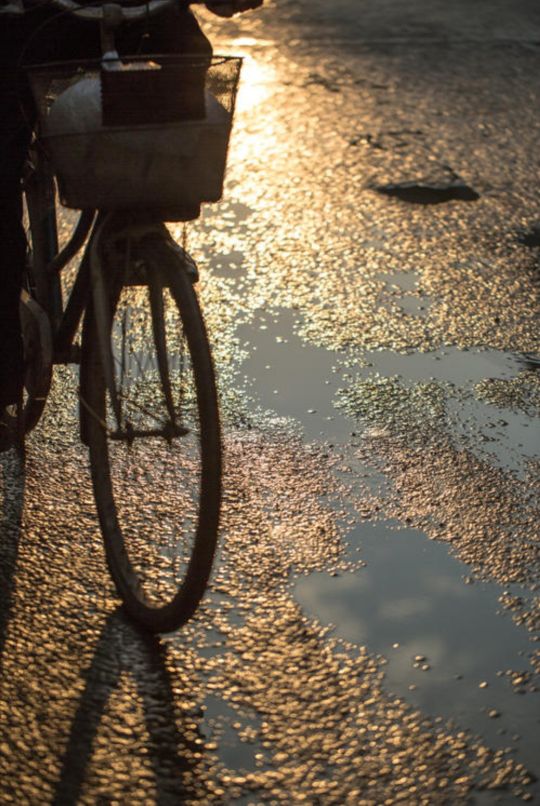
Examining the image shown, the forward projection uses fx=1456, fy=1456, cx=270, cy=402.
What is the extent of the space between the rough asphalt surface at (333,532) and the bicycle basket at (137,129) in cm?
104

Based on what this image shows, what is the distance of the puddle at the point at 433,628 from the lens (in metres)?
3.14

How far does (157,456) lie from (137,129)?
1504mm

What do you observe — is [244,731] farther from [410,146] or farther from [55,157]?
[410,146]

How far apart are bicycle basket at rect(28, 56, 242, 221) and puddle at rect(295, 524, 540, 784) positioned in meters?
1.09

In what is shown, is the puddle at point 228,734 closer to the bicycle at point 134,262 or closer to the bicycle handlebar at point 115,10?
the bicycle at point 134,262

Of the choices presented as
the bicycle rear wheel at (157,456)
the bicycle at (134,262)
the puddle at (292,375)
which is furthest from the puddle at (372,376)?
the bicycle at (134,262)

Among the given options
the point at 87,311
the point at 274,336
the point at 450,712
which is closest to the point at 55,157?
the point at 87,311

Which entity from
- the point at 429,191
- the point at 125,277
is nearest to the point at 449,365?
the point at 429,191

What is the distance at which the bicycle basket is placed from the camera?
289cm

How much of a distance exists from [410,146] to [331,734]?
4512 mm

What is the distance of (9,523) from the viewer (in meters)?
3.88

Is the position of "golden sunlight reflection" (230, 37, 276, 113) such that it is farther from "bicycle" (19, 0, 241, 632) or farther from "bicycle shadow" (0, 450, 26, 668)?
"bicycle" (19, 0, 241, 632)

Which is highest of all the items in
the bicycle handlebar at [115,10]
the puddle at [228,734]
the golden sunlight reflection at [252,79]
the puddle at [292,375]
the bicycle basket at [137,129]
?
the bicycle handlebar at [115,10]

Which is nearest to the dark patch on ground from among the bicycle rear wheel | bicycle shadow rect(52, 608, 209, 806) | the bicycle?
the bicycle rear wheel
